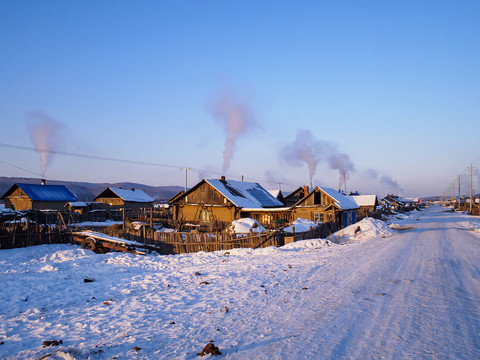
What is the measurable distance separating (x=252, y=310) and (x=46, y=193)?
56123 millimetres

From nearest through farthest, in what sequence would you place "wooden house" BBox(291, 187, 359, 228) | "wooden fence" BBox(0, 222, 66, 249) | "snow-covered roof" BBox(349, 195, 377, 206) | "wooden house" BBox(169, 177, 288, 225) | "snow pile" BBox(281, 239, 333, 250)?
"snow pile" BBox(281, 239, 333, 250)
"wooden fence" BBox(0, 222, 66, 249)
"wooden house" BBox(291, 187, 359, 228)
"wooden house" BBox(169, 177, 288, 225)
"snow-covered roof" BBox(349, 195, 377, 206)

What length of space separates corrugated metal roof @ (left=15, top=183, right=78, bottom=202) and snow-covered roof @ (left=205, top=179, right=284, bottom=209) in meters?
32.3

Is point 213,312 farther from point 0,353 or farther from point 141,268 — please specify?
point 141,268

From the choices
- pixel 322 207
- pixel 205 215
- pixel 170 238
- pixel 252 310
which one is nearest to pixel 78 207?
pixel 205 215

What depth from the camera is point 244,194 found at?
37750 mm

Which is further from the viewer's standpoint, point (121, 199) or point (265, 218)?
point (121, 199)

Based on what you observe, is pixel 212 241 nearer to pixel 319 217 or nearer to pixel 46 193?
pixel 319 217

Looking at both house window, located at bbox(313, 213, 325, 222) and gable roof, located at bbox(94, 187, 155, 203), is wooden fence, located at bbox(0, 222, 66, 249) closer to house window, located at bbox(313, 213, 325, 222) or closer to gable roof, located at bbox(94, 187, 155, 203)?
house window, located at bbox(313, 213, 325, 222)

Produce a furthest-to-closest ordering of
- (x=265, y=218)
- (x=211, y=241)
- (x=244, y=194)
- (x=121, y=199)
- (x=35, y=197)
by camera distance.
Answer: (x=121, y=199) → (x=35, y=197) → (x=244, y=194) → (x=265, y=218) → (x=211, y=241)

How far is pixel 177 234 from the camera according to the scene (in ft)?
60.3

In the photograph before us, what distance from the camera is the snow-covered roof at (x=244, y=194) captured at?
33906 mm

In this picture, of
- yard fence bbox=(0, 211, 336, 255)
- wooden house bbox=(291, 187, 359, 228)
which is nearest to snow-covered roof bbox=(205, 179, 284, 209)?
wooden house bbox=(291, 187, 359, 228)

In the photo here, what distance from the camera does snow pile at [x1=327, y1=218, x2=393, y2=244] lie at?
22.4 meters

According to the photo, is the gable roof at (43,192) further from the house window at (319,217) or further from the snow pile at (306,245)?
the snow pile at (306,245)
